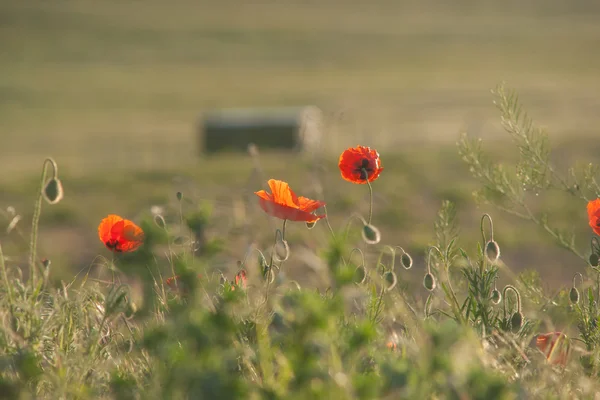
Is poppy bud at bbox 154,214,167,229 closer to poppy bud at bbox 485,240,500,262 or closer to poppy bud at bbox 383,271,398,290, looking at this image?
poppy bud at bbox 383,271,398,290

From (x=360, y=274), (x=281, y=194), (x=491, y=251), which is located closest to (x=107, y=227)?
(x=281, y=194)

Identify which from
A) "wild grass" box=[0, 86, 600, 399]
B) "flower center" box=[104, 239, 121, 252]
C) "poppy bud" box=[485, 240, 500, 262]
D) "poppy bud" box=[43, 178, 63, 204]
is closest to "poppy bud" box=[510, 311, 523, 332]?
"wild grass" box=[0, 86, 600, 399]

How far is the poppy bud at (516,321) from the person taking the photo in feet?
7.59

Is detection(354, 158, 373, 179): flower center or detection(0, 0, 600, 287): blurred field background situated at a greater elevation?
detection(354, 158, 373, 179): flower center

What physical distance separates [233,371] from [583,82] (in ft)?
98.6

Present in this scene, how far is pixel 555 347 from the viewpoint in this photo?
2.26 m

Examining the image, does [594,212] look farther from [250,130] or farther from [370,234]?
[250,130]

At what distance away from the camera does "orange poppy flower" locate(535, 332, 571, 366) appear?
224cm

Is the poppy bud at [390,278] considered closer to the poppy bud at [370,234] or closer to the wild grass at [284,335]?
the wild grass at [284,335]

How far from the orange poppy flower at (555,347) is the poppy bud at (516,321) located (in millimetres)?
73

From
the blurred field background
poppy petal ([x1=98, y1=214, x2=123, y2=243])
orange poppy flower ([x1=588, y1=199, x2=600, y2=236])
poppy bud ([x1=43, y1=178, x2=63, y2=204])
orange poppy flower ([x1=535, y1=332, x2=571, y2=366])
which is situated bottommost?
the blurred field background

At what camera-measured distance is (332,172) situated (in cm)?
945

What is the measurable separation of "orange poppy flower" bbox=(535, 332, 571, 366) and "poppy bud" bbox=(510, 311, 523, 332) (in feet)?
0.24

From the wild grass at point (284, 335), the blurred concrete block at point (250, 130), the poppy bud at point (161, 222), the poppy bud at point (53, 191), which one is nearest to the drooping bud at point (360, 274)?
the wild grass at point (284, 335)
